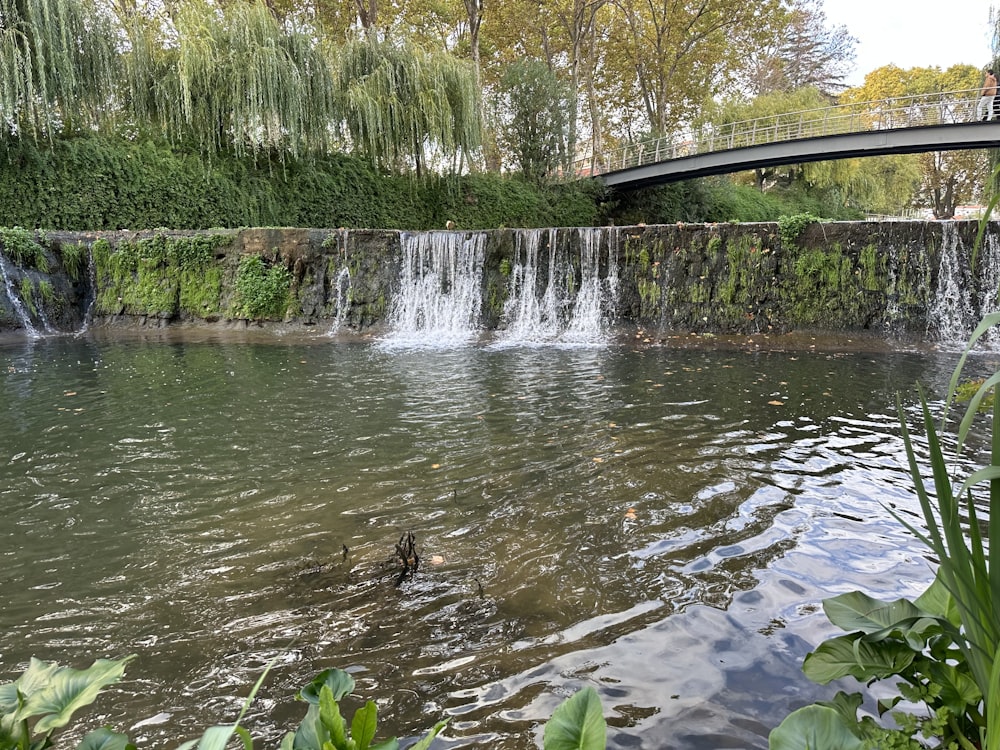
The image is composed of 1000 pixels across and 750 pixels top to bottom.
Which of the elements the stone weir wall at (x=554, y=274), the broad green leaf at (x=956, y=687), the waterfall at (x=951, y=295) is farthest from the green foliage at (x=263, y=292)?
the broad green leaf at (x=956, y=687)

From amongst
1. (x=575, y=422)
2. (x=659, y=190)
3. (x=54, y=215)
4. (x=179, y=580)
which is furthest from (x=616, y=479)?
(x=659, y=190)

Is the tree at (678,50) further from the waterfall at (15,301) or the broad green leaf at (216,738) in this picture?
the broad green leaf at (216,738)

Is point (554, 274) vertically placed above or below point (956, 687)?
above

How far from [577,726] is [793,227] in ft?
→ 39.3

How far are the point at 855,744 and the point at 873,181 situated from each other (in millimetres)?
34190

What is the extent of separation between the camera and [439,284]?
13094mm

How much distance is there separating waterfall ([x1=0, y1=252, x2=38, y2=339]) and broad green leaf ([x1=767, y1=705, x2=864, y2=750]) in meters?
14.8

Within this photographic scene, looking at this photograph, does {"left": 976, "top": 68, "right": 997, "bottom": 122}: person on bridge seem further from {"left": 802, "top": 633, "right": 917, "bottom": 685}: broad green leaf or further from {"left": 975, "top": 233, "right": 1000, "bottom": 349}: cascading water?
{"left": 802, "top": 633, "right": 917, "bottom": 685}: broad green leaf

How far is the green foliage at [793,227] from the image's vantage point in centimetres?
1157

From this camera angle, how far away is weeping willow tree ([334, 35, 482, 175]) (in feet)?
55.7

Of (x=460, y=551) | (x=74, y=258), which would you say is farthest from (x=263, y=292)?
(x=460, y=551)

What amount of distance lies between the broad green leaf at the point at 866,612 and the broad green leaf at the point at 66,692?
1581mm

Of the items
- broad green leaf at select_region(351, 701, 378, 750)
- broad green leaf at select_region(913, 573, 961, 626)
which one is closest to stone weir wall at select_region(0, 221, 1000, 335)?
broad green leaf at select_region(913, 573, 961, 626)

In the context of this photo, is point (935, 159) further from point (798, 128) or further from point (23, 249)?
point (23, 249)
